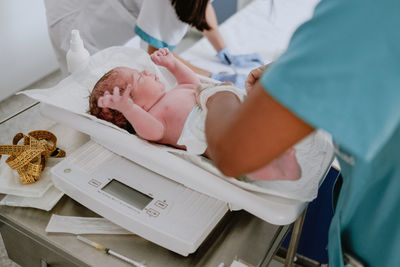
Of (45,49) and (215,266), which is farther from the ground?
(215,266)

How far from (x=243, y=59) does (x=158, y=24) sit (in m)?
0.48

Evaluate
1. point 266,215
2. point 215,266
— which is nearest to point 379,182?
point 266,215

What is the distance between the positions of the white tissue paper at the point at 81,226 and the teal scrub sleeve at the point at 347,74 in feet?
1.88

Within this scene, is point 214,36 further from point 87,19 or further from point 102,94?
point 102,94

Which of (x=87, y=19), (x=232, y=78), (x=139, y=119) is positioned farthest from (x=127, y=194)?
(x=87, y=19)

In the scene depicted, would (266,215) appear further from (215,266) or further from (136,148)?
(136,148)

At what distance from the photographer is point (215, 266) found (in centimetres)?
88

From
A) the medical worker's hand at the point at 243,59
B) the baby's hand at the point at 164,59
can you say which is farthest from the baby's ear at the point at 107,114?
the medical worker's hand at the point at 243,59

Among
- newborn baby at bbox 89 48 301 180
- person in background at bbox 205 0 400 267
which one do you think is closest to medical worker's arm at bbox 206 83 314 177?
person in background at bbox 205 0 400 267

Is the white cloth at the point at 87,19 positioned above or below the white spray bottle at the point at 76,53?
below

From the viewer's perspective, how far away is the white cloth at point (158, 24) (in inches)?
61.2

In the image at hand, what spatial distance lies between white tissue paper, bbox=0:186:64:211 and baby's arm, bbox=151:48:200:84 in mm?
502

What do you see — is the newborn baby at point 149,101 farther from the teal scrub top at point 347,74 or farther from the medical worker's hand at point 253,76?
the teal scrub top at point 347,74

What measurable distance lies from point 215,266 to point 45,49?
2319 millimetres
